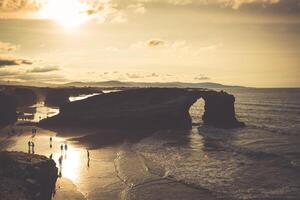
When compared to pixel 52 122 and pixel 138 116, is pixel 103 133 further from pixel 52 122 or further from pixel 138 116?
pixel 52 122

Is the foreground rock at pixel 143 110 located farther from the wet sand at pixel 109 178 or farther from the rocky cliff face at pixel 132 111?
the wet sand at pixel 109 178

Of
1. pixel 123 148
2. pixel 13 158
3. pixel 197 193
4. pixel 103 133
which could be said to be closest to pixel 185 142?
pixel 123 148

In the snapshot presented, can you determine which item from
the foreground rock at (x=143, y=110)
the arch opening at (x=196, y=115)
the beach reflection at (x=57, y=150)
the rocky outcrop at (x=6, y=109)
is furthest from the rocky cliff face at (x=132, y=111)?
the beach reflection at (x=57, y=150)

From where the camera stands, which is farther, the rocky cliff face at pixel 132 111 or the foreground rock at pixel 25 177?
the rocky cliff face at pixel 132 111

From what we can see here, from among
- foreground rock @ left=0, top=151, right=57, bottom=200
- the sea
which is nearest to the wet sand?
the sea

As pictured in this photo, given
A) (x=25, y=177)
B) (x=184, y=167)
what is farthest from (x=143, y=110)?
(x=25, y=177)

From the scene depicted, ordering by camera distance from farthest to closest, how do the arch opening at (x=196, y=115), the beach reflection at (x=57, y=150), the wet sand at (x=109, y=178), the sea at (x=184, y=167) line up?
the arch opening at (x=196, y=115)
the beach reflection at (x=57, y=150)
the sea at (x=184, y=167)
the wet sand at (x=109, y=178)

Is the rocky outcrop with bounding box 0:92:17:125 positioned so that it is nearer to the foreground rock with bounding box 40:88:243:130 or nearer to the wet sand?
the foreground rock with bounding box 40:88:243:130
